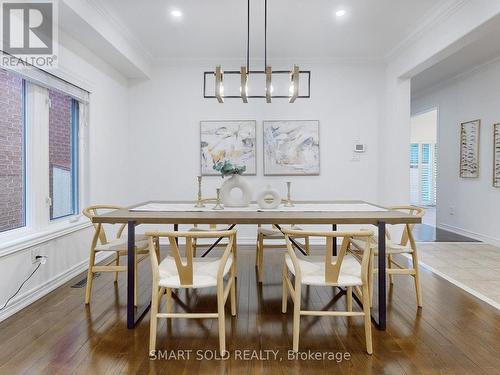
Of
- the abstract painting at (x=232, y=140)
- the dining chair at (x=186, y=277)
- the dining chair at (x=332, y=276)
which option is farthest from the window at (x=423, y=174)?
the dining chair at (x=186, y=277)

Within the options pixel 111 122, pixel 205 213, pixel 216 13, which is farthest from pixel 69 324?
pixel 216 13

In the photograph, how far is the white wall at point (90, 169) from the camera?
2608mm

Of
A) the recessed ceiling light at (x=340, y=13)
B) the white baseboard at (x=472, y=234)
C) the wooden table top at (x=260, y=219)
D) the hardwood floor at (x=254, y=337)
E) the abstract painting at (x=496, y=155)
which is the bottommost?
the hardwood floor at (x=254, y=337)

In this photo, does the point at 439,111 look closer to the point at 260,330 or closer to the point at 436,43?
the point at 436,43

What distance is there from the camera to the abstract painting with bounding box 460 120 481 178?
5184mm

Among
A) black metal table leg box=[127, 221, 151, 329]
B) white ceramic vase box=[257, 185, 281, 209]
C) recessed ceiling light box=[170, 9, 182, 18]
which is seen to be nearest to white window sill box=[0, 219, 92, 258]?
black metal table leg box=[127, 221, 151, 329]

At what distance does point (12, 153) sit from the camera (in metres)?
2.69

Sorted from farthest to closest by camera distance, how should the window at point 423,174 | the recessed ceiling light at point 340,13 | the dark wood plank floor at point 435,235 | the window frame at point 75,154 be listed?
the window at point 423,174, the dark wood plank floor at point 435,235, the window frame at point 75,154, the recessed ceiling light at point 340,13

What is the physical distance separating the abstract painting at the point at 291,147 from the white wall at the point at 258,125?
0.34ft

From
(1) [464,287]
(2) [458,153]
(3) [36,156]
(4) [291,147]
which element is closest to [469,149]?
(2) [458,153]

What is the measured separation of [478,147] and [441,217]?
5.26 feet

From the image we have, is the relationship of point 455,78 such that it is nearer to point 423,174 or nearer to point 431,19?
point 431,19

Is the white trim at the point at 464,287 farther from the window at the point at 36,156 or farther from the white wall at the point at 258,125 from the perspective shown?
the window at the point at 36,156

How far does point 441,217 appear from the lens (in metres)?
6.18
